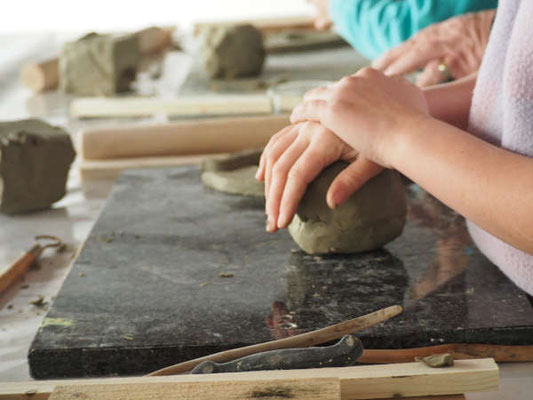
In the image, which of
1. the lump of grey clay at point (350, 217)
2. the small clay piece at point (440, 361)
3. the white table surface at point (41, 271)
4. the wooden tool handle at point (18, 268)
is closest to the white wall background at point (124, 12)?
the white table surface at point (41, 271)

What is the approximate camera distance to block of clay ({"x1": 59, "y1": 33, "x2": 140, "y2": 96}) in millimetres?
2682

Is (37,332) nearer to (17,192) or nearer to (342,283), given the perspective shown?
(342,283)

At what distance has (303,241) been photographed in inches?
48.6

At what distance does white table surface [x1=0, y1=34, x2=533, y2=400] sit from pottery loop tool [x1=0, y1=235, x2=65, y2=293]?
0.04ft

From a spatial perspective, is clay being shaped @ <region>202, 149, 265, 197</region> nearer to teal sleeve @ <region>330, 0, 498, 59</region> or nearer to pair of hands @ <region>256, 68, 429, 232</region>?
pair of hands @ <region>256, 68, 429, 232</region>

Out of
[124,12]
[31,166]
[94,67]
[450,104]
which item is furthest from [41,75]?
[124,12]

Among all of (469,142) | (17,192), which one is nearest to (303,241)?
(469,142)

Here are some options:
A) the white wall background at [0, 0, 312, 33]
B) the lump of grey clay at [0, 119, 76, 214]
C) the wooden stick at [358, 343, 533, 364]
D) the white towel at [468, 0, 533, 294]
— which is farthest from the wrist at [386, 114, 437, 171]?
the white wall background at [0, 0, 312, 33]

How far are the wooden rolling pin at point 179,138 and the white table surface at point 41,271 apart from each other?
0.10 meters

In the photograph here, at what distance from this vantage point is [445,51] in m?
1.97

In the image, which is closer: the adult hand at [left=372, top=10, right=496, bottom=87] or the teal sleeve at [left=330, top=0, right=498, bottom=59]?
the adult hand at [left=372, top=10, right=496, bottom=87]

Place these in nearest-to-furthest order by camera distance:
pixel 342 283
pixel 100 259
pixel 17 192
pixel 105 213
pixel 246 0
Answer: pixel 342 283, pixel 100 259, pixel 105 213, pixel 17 192, pixel 246 0

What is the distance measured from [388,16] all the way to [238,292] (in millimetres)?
1462

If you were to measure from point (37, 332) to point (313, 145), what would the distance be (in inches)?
18.3
